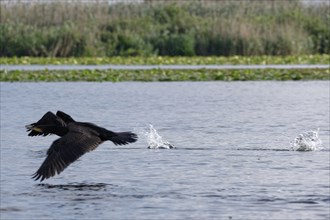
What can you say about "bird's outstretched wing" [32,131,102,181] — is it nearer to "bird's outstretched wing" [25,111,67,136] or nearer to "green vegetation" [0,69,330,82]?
"bird's outstretched wing" [25,111,67,136]

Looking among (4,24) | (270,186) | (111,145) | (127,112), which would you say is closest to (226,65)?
(4,24)

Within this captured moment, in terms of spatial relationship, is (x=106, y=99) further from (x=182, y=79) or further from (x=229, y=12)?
(x=229, y=12)

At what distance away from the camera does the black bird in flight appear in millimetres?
11523

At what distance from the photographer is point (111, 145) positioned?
1631 centimetres

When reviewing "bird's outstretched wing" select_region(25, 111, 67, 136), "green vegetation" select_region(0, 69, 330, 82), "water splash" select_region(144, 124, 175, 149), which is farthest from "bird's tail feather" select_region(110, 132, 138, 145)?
"green vegetation" select_region(0, 69, 330, 82)

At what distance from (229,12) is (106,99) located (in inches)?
735

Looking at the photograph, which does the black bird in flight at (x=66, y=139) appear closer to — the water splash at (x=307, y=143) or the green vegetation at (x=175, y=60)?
the water splash at (x=307, y=143)

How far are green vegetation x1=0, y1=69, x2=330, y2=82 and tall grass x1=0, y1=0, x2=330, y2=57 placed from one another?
7.55 meters

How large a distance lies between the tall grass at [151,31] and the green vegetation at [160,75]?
7546 mm

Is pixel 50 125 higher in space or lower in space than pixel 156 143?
higher

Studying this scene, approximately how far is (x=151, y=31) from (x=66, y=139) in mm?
26708

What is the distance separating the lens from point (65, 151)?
11719mm

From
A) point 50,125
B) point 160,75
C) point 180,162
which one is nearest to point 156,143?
point 180,162

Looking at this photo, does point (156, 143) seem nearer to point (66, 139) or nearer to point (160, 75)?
point (66, 139)
